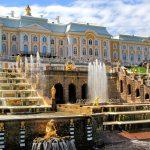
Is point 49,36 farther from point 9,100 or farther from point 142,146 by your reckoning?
point 142,146

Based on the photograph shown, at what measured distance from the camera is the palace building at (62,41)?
83.3 metres

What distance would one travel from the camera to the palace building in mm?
83312

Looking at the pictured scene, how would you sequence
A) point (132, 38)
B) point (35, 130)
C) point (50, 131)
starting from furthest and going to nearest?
point (132, 38) → point (35, 130) → point (50, 131)

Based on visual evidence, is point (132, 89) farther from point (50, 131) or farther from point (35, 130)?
point (50, 131)

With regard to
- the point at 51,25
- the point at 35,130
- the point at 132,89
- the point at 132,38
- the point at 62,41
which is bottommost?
the point at 35,130

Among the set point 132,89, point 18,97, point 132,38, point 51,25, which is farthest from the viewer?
point 132,38

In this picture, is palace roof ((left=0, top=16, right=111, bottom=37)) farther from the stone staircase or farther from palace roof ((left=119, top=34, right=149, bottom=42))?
the stone staircase

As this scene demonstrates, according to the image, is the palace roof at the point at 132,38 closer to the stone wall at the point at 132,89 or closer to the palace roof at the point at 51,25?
the palace roof at the point at 51,25

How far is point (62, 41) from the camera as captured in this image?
3580 inches

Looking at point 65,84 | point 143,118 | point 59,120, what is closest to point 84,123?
point 59,120

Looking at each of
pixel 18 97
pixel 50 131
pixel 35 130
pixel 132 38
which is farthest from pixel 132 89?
pixel 132 38

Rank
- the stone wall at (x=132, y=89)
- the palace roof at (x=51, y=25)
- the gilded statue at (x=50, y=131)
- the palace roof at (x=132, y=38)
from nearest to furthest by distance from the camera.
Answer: the gilded statue at (x=50, y=131), the stone wall at (x=132, y=89), the palace roof at (x=51, y=25), the palace roof at (x=132, y=38)

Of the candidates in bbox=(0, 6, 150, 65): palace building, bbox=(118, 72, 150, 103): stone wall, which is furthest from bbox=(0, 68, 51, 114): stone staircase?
bbox=(0, 6, 150, 65): palace building

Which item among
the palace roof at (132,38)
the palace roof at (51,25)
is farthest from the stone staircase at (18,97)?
the palace roof at (132,38)
